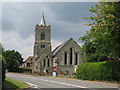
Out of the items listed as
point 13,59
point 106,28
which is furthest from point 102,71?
point 13,59

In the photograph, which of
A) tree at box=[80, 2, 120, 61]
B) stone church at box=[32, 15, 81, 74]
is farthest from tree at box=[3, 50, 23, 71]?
tree at box=[80, 2, 120, 61]

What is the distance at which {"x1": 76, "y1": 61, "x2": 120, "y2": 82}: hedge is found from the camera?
83.9ft

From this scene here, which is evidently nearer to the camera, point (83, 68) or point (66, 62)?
point (83, 68)

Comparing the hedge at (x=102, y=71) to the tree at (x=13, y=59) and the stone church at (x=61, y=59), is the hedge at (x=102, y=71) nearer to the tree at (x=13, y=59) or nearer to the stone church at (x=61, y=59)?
the stone church at (x=61, y=59)

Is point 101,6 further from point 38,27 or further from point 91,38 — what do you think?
point 38,27

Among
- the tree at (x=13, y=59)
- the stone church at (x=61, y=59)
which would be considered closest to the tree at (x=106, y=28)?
the stone church at (x=61, y=59)

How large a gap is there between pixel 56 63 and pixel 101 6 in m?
43.8

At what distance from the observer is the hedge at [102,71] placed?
83.9 feet

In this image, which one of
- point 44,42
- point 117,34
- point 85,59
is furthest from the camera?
point 44,42

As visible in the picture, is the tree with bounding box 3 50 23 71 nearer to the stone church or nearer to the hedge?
the stone church

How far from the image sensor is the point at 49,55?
6744 centimetres

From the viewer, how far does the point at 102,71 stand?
27078mm

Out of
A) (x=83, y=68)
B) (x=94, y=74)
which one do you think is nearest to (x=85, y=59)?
(x=83, y=68)

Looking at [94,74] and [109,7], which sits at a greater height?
[109,7]
